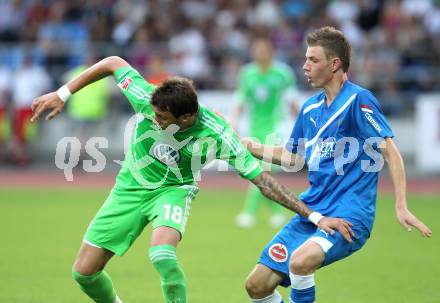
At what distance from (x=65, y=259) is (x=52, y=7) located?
13.1 m

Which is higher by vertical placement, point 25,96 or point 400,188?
point 400,188

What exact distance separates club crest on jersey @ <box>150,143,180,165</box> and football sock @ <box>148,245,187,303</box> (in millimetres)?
748

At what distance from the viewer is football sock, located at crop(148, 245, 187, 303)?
5.92 meters

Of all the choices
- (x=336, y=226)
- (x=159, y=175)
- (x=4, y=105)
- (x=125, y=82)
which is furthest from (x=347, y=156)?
(x=4, y=105)

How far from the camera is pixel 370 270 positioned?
934cm

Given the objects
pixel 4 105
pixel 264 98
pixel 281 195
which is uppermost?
pixel 281 195

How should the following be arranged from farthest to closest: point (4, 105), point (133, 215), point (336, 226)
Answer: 1. point (4, 105)
2. point (133, 215)
3. point (336, 226)

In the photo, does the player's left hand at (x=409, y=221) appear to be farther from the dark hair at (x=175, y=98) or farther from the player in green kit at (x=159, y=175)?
the dark hair at (x=175, y=98)

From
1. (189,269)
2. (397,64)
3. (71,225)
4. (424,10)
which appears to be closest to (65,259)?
(189,269)

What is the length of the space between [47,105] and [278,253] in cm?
208

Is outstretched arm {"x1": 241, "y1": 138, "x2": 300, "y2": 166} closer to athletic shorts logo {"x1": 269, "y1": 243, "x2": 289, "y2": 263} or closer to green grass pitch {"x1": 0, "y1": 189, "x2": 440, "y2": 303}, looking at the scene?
athletic shorts logo {"x1": 269, "y1": 243, "x2": 289, "y2": 263}

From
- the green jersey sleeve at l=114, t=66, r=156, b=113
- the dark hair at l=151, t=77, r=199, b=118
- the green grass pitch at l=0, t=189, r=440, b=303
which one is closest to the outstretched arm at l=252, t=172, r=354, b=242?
the dark hair at l=151, t=77, r=199, b=118

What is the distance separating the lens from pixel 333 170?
20.0 ft

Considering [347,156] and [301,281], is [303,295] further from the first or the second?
[347,156]
